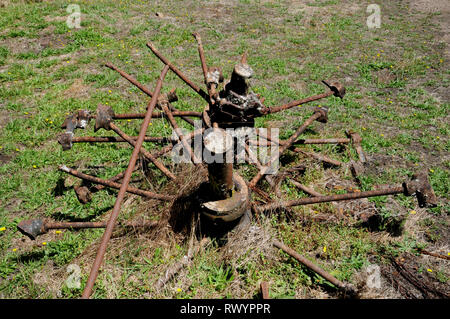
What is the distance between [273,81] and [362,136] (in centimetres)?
239

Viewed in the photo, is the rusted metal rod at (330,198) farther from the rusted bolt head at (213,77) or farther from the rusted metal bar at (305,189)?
the rusted bolt head at (213,77)

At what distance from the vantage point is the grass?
2.92 m

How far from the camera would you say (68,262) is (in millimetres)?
3045

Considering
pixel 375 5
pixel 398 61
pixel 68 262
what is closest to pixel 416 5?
pixel 375 5

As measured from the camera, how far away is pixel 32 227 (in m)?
2.53

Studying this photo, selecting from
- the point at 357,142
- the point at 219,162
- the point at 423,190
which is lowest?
the point at 357,142

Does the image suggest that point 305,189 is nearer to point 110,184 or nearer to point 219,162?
point 219,162

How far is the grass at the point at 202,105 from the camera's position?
115 inches

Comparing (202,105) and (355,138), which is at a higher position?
(202,105)

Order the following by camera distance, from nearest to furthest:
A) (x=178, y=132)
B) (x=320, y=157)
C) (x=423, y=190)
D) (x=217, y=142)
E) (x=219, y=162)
→ (x=217, y=142) → (x=219, y=162) → (x=423, y=190) → (x=178, y=132) → (x=320, y=157)

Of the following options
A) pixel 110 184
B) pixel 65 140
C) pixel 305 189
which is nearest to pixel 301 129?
pixel 305 189

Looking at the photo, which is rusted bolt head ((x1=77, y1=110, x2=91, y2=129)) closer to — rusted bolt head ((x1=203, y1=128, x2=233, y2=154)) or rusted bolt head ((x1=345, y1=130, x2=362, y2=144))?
rusted bolt head ((x1=203, y1=128, x2=233, y2=154))

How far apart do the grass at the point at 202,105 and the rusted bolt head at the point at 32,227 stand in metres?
0.59

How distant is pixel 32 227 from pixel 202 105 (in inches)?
141
